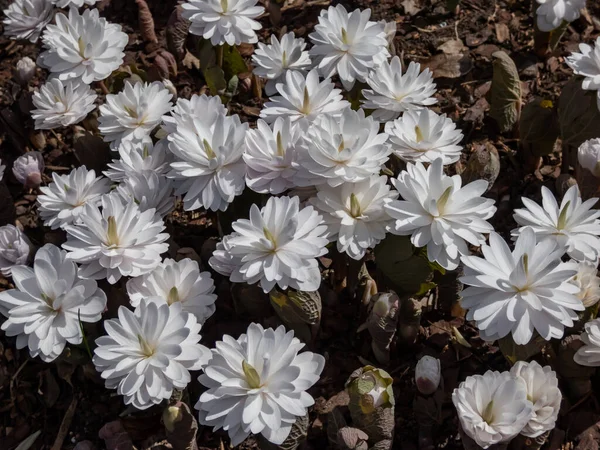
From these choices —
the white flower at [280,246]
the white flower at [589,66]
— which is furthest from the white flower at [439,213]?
the white flower at [589,66]

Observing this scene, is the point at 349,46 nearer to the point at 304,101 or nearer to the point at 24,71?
the point at 304,101

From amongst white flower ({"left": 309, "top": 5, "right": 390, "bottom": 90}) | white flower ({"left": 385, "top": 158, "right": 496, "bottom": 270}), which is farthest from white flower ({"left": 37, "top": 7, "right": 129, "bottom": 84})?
white flower ({"left": 385, "top": 158, "right": 496, "bottom": 270})

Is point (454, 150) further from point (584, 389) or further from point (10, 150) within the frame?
point (10, 150)

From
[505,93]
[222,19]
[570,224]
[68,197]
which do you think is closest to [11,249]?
[68,197]

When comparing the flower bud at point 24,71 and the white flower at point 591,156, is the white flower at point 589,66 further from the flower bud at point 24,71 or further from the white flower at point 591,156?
the flower bud at point 24,71

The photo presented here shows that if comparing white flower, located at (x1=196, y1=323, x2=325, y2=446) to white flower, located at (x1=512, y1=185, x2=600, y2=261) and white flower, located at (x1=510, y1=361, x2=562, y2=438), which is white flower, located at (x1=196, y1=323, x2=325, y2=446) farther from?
white flower, located at (x1=512, y1=185, x2=600, y2=261)

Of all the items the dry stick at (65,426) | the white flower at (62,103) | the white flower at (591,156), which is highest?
the white flower at (591,156)
